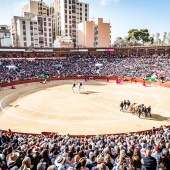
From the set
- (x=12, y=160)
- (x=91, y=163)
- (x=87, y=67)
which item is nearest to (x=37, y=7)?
(x=87, y=67)

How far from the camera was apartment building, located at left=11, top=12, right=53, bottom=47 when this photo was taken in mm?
83000

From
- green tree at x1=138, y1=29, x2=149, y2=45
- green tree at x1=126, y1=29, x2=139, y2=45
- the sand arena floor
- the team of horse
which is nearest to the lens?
the sand arena floor

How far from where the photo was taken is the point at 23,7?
334 ft

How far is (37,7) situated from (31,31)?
17.1 meters

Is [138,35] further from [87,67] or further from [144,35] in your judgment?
[87,67]

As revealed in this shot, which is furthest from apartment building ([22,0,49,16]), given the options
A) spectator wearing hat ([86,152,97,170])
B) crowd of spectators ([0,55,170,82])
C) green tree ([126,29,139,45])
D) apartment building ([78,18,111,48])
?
spectator wearing hat ([86,152,97,170])

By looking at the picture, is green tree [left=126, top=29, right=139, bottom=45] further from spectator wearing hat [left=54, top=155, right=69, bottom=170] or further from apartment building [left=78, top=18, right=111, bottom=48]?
spectator wearing hat [left=54, top=155, right=69, bottom=170]

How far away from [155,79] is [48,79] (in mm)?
27049

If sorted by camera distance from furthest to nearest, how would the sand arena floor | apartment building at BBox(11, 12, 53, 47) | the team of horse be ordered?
A: 1. apartment building at BBox(11, 12, 53, 47)
2. the team of horse
3. the sand arena floor

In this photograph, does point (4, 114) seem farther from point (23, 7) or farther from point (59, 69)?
point (23, 7)

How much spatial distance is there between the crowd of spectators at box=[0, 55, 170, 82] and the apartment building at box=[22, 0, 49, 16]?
41987 millimetres

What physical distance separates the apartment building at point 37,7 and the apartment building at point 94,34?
1982cm

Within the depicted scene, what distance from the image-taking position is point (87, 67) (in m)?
61.4

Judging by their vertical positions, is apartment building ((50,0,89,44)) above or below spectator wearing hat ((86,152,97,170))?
above
